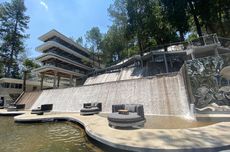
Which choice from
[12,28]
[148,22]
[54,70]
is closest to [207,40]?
[148,22]

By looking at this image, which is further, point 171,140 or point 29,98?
point 29,98

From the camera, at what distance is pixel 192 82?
37.3 ft

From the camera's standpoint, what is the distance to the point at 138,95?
14.3m

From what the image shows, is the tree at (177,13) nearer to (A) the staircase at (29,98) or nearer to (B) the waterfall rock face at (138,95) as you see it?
(B) the waterfall rock face at (138,95)

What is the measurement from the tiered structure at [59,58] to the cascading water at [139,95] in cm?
1487

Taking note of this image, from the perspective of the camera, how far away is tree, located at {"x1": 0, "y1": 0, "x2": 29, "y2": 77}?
3602 cm

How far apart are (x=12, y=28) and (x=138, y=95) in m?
34.3

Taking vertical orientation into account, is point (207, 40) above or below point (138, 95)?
above

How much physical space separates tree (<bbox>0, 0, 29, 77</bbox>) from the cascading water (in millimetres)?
22378

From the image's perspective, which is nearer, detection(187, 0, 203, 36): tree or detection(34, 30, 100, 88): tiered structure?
detection(187, 0, 203, 36): tree

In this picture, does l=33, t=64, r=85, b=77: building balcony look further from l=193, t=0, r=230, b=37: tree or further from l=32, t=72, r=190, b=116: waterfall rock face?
l=193, t=0, r=230, b=37: tree

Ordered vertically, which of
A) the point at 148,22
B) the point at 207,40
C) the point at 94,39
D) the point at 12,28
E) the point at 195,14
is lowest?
the point at 207,40

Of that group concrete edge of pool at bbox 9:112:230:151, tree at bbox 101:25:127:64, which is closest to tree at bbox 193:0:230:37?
tree at bbox 101:25:127:64

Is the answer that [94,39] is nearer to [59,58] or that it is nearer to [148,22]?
[59,58]
